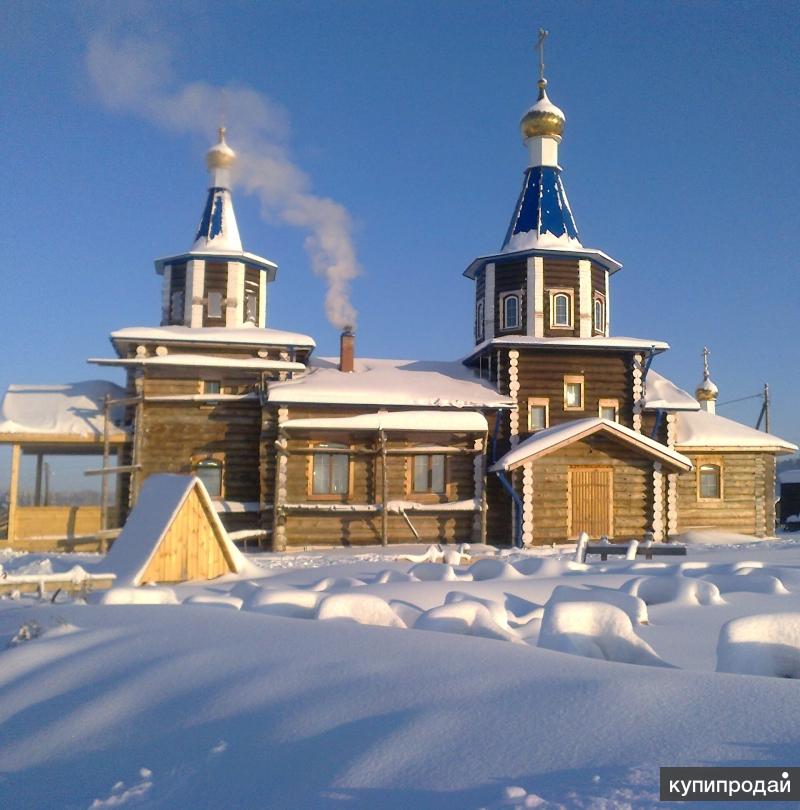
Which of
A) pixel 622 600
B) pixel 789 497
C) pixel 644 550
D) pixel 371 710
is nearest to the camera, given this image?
pixel 371 710

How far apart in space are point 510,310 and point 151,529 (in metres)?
13.6

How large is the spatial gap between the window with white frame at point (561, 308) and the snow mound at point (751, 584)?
13.4 metres

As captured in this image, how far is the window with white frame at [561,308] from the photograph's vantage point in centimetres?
2197

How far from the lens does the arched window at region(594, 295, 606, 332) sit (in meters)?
22.6

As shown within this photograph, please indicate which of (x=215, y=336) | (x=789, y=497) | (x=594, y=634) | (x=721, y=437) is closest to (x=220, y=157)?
(x=215, y=336)

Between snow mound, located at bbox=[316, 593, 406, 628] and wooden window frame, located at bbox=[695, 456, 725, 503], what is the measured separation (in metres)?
18.1

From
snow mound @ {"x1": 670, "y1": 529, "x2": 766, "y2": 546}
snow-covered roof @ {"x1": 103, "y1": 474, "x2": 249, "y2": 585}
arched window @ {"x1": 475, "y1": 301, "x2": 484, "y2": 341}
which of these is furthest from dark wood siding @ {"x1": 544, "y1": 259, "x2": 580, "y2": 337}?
snow-covered roof @ {"x1": 103, "y1": 474, "x2": 249, "y2": 585}

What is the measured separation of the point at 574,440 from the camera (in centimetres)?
1897

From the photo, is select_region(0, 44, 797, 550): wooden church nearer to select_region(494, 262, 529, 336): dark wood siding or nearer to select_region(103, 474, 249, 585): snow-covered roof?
select_region(494, 262, 529, 336): dark wood siding

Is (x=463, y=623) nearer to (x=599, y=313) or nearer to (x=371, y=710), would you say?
(x=371, y=710)

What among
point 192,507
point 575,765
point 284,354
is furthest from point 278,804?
point 284,354

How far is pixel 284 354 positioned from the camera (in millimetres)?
20750

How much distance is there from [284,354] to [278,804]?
18342 millimetres

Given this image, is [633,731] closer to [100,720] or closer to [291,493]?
[100,720]
